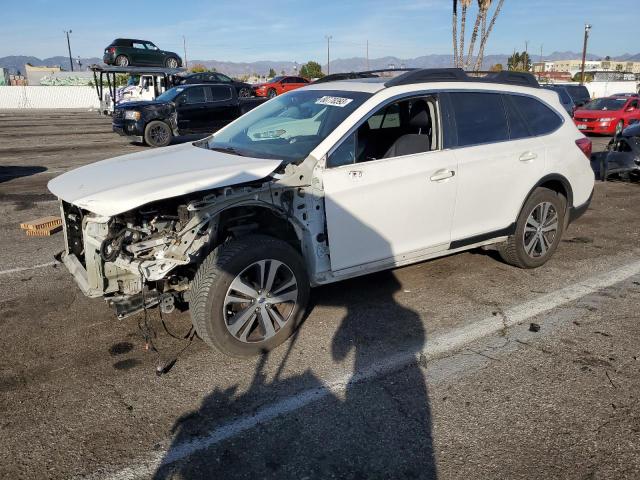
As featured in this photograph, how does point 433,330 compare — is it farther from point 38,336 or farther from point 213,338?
point 38,336

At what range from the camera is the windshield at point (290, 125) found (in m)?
4.13

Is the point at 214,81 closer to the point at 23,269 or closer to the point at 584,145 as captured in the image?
the point at 23,269

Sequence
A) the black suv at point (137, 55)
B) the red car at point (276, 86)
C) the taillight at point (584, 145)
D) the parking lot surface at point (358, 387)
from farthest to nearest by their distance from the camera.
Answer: the red car at point (276, 86)
the black suv at point (137, 55)
the taillight at point (584, 145)
the parking lot surface at point (358, 387)

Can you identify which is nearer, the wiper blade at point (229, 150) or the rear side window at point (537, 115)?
the wiper blade at point (229, 150)

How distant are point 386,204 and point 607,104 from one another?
1917cm

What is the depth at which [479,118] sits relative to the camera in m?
4.76

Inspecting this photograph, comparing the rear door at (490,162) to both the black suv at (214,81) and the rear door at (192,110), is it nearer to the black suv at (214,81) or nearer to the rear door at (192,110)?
the rear door at (192,110)

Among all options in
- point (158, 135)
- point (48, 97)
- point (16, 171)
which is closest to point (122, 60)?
point (158, 135)

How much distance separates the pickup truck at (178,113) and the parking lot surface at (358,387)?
35.8 ft

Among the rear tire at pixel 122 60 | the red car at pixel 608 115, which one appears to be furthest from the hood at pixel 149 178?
the rear tire at pixel 122 60

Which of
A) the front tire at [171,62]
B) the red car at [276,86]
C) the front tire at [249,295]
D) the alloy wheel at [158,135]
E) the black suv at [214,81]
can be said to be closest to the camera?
the front tire at [249,295]

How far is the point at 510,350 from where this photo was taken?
3.82 metres

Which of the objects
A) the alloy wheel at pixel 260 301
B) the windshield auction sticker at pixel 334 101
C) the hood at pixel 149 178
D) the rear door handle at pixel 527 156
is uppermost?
the windshield auction sticker at pixel 334 101

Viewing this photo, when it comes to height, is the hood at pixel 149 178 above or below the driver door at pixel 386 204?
above
